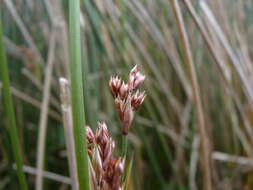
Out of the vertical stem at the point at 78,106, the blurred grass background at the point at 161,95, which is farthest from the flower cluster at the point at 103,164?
the blurred grass background at the point at 161,95

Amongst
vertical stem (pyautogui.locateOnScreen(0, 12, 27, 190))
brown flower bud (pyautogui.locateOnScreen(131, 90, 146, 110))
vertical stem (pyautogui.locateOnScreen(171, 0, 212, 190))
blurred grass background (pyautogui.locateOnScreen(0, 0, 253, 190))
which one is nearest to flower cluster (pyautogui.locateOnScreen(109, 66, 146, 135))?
brown flower bud (pyautogui.locateOnScreen(131, 90, 146, 110))

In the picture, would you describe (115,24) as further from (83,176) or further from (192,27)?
(83,176)

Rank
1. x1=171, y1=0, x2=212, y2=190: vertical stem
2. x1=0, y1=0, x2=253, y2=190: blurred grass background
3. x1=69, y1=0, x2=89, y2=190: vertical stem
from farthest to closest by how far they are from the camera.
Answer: x1=0, y1=0, x2=253, y2=190: blurred grass background < x1=171, y1=0, x2=212, y2=190: vertical stem < x1=69, y1=0, x2=89, y2=190: vertical stem

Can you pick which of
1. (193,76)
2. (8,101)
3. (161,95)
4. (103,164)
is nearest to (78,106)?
(103,164)

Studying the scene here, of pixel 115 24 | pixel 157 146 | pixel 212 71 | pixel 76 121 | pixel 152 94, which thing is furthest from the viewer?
pixel 212 71

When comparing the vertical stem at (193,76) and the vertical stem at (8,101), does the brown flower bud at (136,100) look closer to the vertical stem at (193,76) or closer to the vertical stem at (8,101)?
the vertical stem at (8,101)

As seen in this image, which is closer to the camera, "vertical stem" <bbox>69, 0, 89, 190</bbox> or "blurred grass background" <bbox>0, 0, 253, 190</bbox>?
"vertical stem" <bbox>69, 0, 89, 190</bbox>

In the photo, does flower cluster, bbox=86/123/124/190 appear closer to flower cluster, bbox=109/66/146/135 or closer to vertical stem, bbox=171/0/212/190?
flower cluster, bbox=109/66/146/135

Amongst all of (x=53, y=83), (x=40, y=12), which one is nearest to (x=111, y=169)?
(x=53, y=83)
